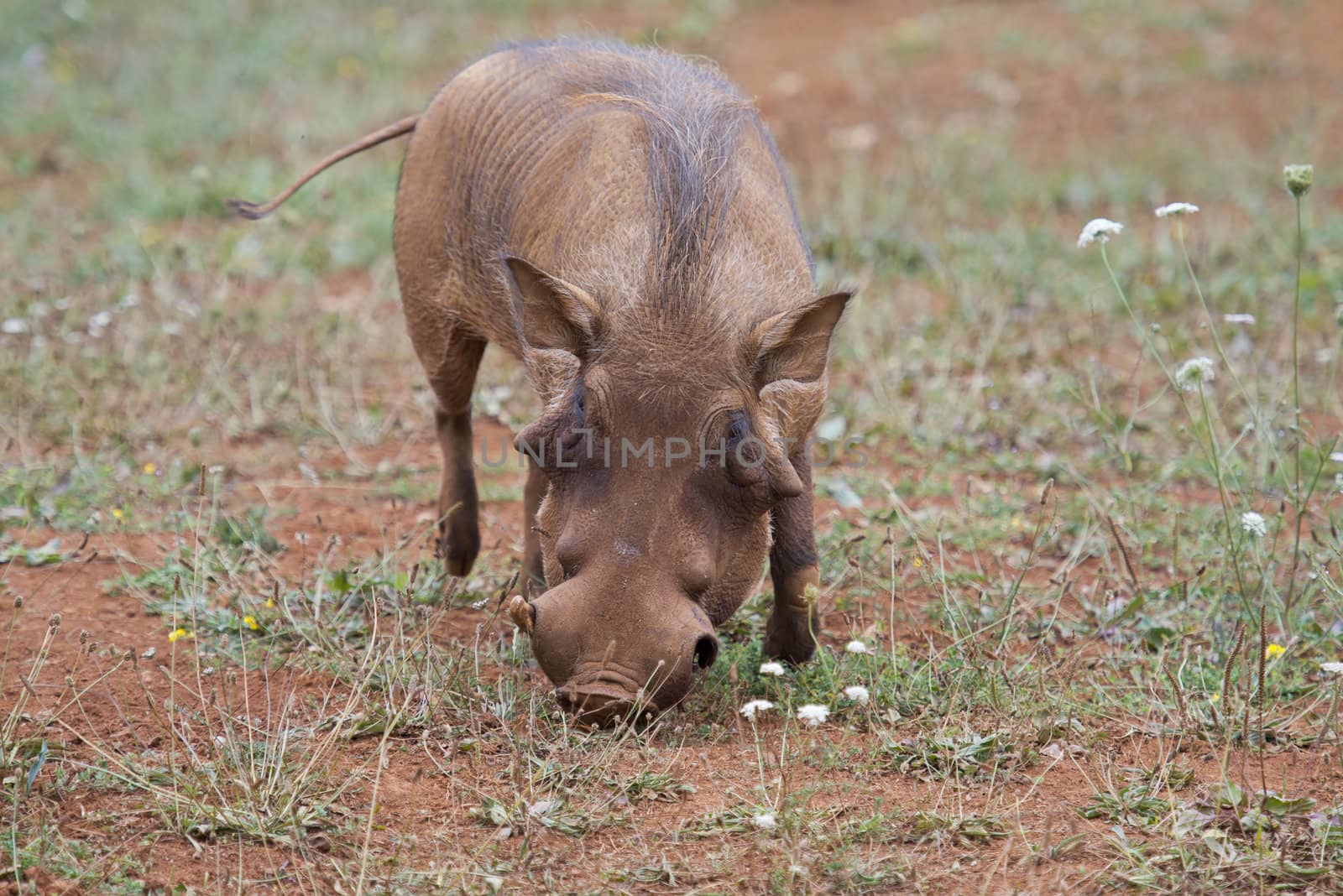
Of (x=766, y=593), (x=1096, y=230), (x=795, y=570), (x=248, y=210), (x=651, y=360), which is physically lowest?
(x=766, y=593)

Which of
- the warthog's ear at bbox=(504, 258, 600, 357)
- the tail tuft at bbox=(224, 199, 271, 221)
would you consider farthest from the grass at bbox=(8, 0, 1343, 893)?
the tail tuft at bbox=(224, 199, 271, 221)

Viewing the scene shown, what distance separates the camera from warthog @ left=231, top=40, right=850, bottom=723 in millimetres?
2885

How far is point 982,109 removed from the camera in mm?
9312

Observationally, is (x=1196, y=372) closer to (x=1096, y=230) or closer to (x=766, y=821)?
(x=1096, y=230)

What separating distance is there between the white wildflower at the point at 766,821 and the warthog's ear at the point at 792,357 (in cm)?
79

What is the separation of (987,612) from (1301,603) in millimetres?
763

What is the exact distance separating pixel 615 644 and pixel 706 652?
21 cm

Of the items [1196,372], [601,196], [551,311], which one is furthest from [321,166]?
[1196,372]

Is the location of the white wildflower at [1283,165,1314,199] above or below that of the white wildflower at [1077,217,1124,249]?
above

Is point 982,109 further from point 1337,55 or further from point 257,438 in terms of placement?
point 257,438

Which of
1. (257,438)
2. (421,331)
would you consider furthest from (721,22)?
(421,331)

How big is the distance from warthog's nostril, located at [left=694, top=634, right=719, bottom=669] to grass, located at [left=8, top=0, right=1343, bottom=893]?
0.63ft

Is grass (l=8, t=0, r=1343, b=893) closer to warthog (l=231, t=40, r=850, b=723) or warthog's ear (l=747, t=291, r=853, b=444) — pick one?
warthog (l=231, t=40, r=850, b=723)

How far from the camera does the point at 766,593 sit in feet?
13.1
